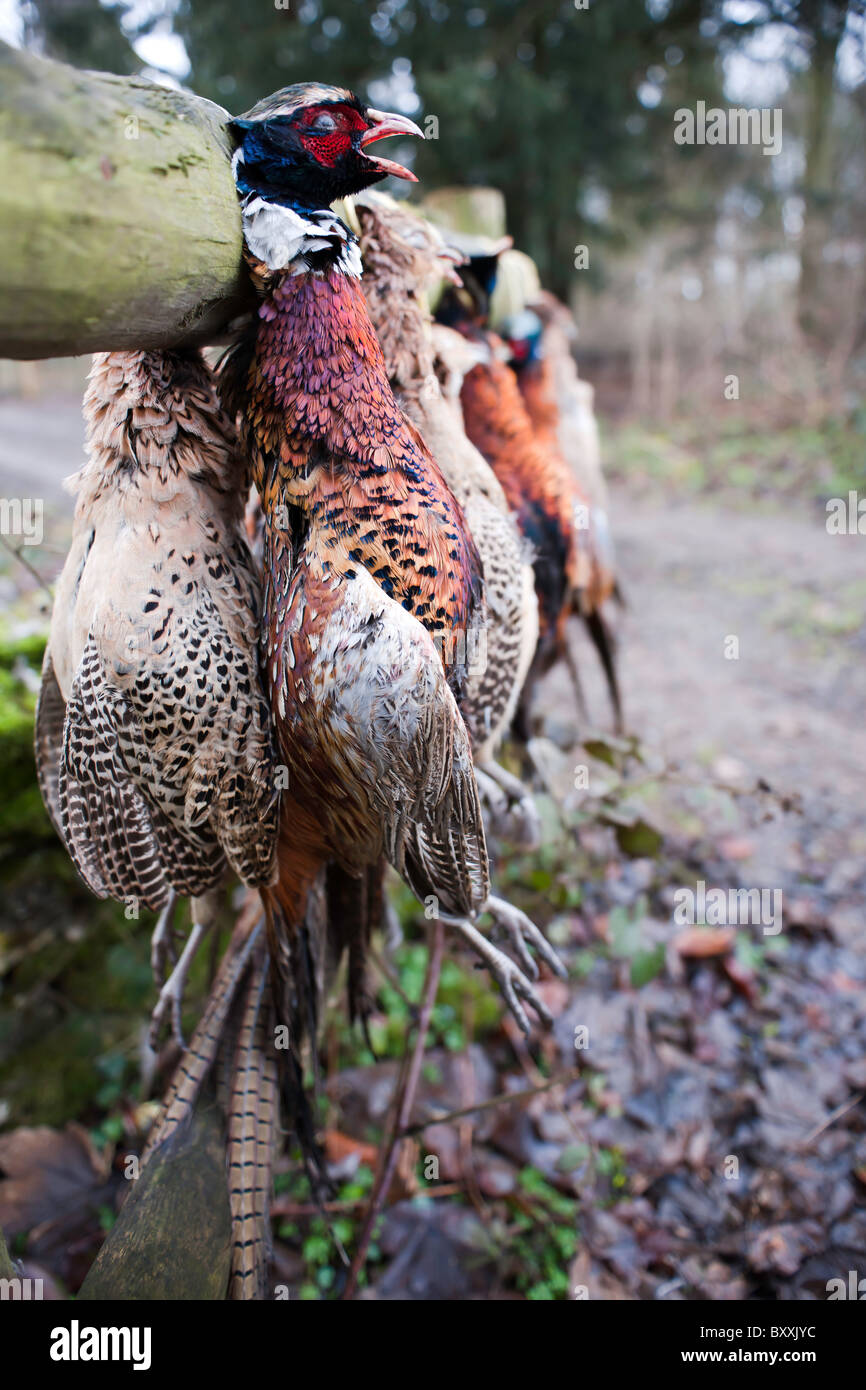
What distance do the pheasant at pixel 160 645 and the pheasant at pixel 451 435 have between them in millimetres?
441

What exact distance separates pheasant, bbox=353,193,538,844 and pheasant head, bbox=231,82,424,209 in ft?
1.07

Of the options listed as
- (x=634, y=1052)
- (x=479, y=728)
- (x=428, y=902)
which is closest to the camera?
(x=428, y=902)

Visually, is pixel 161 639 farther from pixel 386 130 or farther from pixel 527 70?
pixel 527 70

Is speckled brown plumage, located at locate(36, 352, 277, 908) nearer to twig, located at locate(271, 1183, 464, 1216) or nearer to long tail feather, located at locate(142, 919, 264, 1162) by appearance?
long tail feather, located at locate(142, 919, 264, 1162)

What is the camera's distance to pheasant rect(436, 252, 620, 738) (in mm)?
2316

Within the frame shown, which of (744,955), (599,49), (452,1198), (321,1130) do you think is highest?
(599,49)

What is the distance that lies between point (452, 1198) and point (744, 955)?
4.69 ft

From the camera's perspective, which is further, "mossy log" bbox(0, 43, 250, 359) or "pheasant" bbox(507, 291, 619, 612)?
"pheasant" bbox(507, 291, 619, 612)

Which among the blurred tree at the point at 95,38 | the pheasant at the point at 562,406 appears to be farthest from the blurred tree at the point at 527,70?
the pheasant at the point at 562,406

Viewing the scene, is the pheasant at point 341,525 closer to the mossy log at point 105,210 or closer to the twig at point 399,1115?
the mossy log at point 105,210

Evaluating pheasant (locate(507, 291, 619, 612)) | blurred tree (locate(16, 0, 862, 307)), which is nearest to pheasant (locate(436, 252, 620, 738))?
pheasant (locate(507, 291, 619, 612))

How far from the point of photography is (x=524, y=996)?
1781 mm
